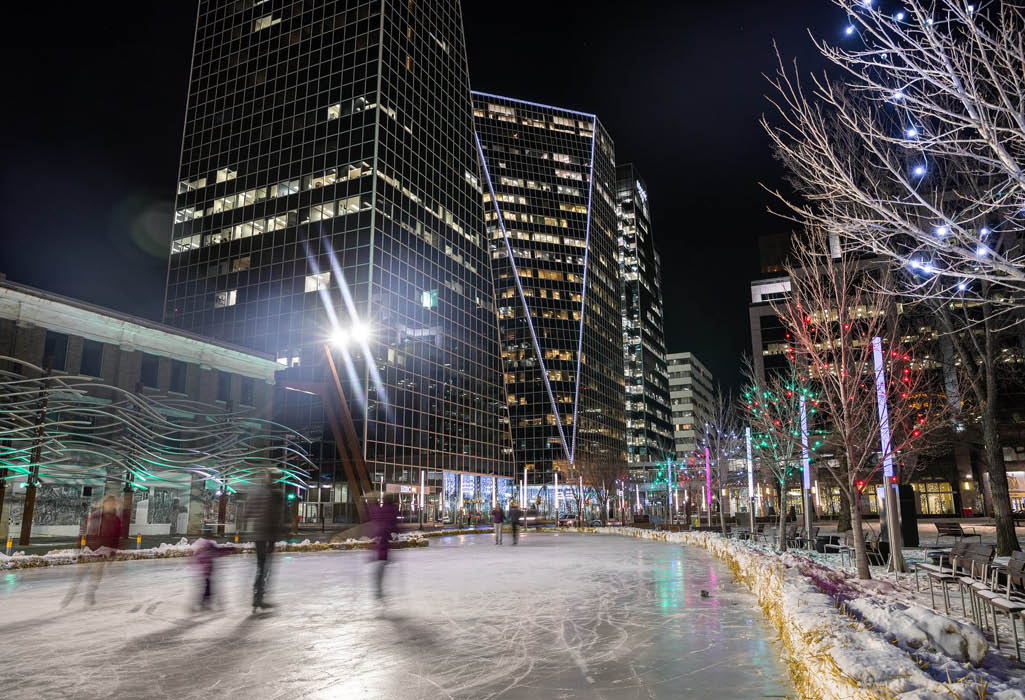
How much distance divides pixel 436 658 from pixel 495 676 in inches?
40.3

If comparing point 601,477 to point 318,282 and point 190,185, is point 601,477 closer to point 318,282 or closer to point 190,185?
point 318,282

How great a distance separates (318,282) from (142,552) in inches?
1722

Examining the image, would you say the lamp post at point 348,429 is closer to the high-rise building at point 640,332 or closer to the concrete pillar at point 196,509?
the concrete pillar at point 196,509

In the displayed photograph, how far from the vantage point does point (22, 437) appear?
2344 centimetres

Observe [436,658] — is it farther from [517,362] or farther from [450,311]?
[517,362]

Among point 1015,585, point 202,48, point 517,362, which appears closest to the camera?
point 1015,585

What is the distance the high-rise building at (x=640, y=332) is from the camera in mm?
150375

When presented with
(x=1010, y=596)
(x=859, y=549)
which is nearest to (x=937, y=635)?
(x=1010, y=596)

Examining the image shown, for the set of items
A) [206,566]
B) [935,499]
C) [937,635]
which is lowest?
[935,499]

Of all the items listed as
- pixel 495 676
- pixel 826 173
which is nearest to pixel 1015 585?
pixel 826 173

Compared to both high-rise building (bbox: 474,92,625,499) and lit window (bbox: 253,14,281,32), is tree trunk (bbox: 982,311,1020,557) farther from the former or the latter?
high-rise building (bbox: 474,92,625,499)

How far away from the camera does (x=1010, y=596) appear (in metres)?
8.63

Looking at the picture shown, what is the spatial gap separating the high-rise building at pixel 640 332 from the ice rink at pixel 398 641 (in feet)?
430

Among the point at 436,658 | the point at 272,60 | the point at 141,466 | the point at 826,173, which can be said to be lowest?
the point at 436,658
